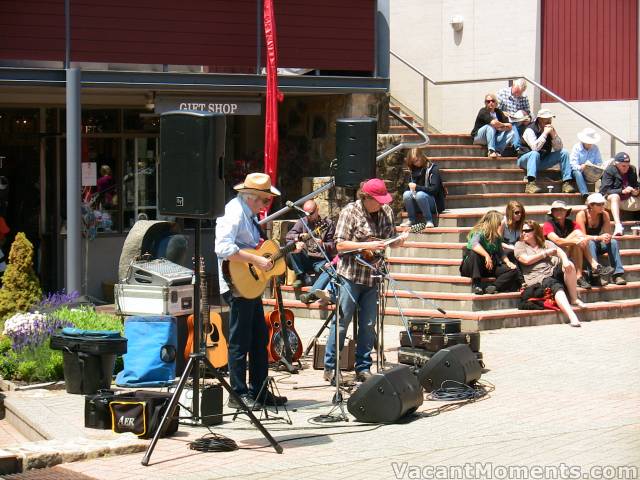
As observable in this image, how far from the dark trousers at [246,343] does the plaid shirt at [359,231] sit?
1.21 m

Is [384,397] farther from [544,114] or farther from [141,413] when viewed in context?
[544,114]

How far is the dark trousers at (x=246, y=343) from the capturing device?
31.3 ft

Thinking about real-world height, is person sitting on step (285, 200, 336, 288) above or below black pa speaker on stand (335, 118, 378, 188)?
below

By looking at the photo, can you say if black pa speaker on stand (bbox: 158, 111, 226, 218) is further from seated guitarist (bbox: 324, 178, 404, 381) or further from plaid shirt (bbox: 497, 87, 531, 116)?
plaid shirt (bbox: 497, 87, 531, 116)

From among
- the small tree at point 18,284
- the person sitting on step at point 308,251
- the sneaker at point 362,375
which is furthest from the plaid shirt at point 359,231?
the person sitting on step at point 308,251

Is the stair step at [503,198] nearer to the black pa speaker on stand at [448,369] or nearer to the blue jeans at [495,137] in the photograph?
the blue jeans at [495,137]

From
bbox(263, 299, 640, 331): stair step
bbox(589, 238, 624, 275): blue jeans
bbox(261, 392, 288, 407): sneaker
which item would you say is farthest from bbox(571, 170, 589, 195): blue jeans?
bbox(261, 392, 288, 407): sneaker

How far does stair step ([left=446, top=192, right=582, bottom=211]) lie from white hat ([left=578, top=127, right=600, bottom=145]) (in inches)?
32.2

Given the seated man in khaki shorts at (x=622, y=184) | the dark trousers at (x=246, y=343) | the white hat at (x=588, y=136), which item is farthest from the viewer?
the white hat at (x=588, y=136)

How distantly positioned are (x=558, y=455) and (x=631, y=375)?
3.37m

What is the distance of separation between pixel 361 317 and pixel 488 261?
430cm

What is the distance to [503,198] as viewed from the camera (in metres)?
18.3

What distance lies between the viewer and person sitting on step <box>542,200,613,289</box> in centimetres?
1541

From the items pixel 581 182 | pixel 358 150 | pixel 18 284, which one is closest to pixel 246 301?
pixel 358 150
